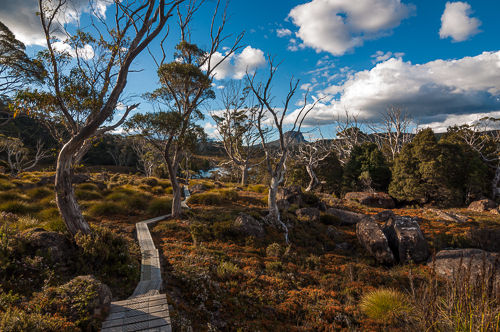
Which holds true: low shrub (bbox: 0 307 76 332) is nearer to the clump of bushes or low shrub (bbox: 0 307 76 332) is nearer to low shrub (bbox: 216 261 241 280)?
low shrub (bbox: 216 261 241 280)

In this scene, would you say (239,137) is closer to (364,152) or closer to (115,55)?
(364,152)

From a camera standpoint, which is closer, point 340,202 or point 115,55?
point 115,55

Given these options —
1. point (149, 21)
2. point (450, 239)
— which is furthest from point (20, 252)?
point (450, 239)

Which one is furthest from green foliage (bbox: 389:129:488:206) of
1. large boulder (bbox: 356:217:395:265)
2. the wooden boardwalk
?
the wooden boardwalk

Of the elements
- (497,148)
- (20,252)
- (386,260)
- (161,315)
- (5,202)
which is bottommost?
(386,260)

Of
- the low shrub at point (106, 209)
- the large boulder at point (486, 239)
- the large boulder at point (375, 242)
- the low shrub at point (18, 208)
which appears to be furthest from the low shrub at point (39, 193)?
the large boulder at point (486, 239)

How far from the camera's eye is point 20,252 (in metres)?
6.09

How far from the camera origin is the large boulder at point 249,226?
460 inches

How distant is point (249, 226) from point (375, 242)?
654cm

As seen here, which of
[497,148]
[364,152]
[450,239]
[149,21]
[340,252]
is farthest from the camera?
[364,152]

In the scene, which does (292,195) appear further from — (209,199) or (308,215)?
(209,199)

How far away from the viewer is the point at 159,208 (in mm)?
16047

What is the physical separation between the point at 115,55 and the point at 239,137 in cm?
2099

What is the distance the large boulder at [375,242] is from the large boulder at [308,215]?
3.72 metres
